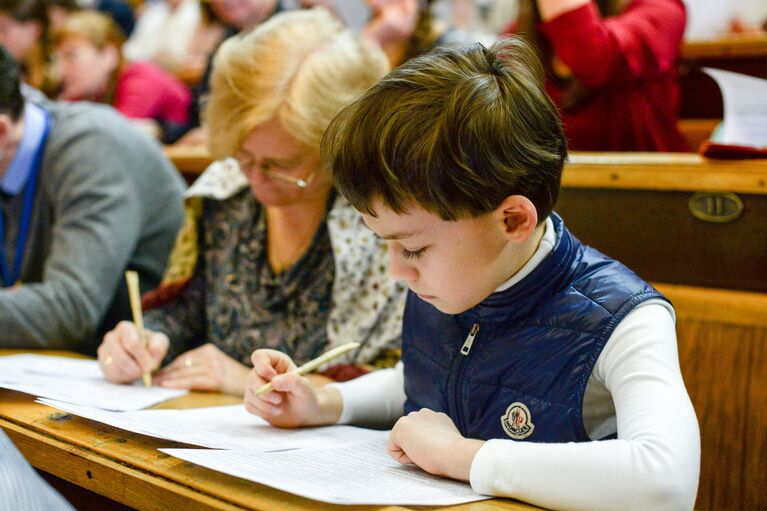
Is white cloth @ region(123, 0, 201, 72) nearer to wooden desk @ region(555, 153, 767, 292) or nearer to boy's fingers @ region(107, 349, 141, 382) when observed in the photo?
boy's fingers @ region(107, 349, 141, 382)

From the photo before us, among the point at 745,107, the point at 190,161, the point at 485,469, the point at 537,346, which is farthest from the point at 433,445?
the point at 190,161

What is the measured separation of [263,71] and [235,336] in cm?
46

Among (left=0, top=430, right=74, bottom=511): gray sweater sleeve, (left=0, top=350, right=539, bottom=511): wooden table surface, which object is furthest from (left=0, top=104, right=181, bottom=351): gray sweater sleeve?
(left=0, top=430, right=74, bottom=511): gray sweater sleeve

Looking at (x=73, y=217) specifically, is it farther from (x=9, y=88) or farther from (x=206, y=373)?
(x=206, y=373)

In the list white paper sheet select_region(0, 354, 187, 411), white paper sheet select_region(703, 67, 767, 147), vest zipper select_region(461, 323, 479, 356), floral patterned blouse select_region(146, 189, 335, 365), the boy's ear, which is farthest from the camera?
floral patterned blouse select_region(146, 189, 335, 365)

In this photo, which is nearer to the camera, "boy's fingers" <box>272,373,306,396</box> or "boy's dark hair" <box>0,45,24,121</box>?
"boy's fingers" <box>272,373,306,396</box>

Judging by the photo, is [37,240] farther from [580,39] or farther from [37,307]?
[580,39]

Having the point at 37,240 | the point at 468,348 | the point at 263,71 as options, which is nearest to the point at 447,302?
the point at 468,348

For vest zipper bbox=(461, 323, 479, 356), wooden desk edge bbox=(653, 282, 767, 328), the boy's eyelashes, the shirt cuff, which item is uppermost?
the boy's eyelashes

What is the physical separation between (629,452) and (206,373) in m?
0.77

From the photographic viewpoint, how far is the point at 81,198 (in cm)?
167

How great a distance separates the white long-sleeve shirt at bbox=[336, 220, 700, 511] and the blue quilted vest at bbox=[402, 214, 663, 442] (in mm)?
31

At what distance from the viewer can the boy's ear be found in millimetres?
876

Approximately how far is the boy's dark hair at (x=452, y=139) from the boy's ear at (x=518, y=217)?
0.01 metres
